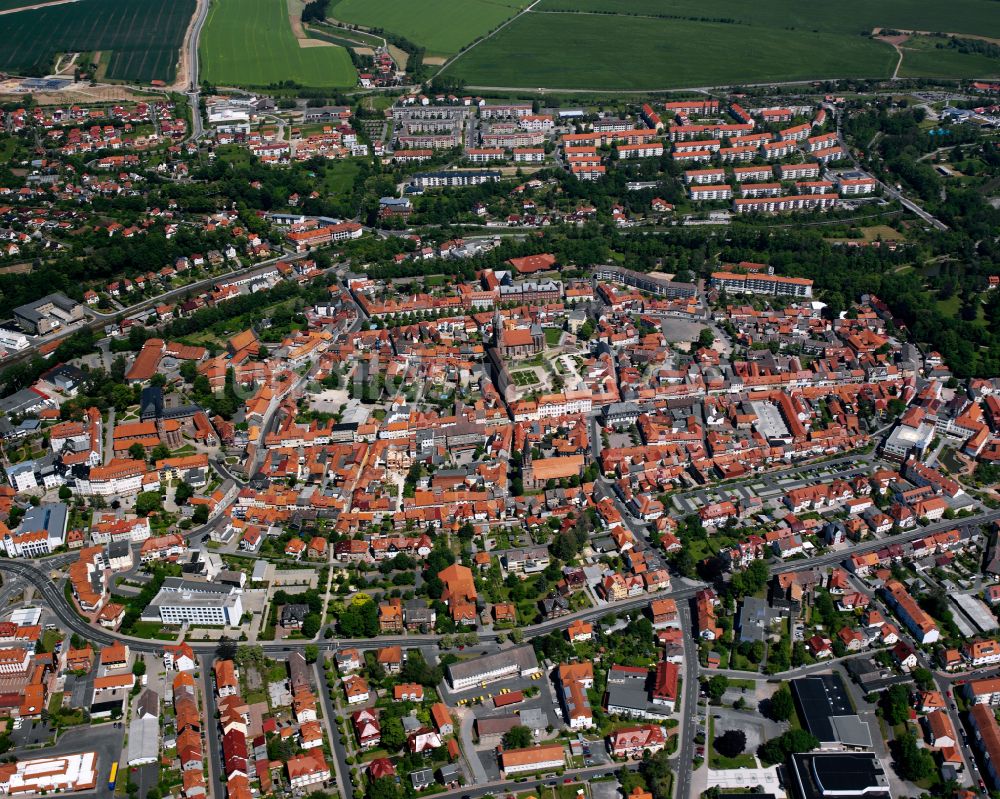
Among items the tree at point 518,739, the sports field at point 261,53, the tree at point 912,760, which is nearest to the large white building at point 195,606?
the tree at point 518,739

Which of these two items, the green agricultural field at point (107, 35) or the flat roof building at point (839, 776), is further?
the green agricultural field at point (107, 35)

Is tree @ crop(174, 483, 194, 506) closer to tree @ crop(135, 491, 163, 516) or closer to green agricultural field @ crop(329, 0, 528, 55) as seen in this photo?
tree @ crop(135, 491, 163, 516)

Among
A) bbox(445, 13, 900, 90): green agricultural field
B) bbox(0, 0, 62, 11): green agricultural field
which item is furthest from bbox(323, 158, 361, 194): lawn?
bbox(0, 0, 62, 11): green agricultural field

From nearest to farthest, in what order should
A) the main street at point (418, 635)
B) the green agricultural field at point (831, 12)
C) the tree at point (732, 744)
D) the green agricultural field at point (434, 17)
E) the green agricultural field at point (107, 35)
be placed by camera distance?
the tree at point (732, 744) → the main street at point (418, 635) → the green agricultural field at point (107, 35) → the green agricultural field at point (434, 17) → the green agricultural field at point (831, 12)

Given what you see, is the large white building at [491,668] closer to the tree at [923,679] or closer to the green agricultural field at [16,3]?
the tree at [923,679]

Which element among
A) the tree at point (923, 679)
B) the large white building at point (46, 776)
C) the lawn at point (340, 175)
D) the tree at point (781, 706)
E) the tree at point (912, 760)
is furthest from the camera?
the lawn at point (340, 175)
